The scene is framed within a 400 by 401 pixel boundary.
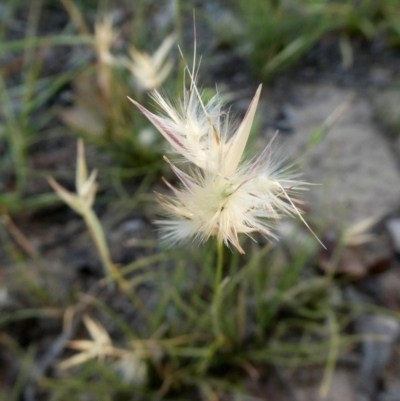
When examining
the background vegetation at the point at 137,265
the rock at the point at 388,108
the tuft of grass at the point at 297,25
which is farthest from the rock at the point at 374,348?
the tuft of grass at the point at 297,25

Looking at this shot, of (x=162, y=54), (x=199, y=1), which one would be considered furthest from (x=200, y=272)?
(x=199, y=1)

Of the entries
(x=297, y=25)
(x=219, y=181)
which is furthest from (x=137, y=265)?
(x=297, y=25)

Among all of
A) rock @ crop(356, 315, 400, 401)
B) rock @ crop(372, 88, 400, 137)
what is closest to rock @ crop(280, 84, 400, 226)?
rock @ crop(372, 88, 400, 137)

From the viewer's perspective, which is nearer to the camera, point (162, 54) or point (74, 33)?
point (162, 54)

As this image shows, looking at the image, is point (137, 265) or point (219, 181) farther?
point (137, 265)

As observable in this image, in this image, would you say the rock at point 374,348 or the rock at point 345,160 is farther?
the rock at point 345,160

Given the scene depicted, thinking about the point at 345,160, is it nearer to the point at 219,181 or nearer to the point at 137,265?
the point at 137,265

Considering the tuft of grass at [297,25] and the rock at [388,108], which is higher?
the tuft of grass at [297,25]

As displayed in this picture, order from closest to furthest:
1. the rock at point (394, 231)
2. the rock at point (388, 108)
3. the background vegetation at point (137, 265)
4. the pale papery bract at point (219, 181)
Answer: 1. the pale papery bract at point (219, 181)
2. the background vegetation at point (137, 265)
3. the rock at point (394, 231)
4. the rock at point (388, 108)

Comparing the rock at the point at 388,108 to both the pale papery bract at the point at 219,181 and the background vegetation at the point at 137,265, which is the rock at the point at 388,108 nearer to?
the background vegetation at the point at 137,265

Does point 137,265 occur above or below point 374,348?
above

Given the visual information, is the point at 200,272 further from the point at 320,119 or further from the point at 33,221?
the point at 320,119
